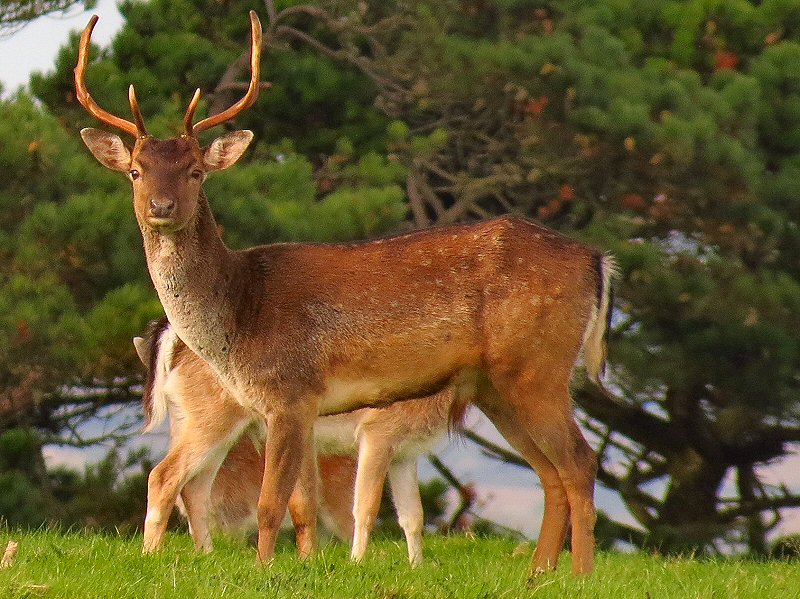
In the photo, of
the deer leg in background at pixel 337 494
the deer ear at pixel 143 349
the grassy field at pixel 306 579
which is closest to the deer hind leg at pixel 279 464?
the grassy field at pixel 306 579

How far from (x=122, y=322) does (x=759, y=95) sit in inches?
228

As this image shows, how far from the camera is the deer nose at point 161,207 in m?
6.24

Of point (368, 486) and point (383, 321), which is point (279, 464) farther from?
point (368, 486)

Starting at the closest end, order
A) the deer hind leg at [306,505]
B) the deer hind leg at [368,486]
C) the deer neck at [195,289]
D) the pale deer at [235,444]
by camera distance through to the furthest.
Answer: the deer neck at [195,289] → the deer hind leg at [306,505] → the pale deer at [235,444] → the deer hind leg at [368,486]

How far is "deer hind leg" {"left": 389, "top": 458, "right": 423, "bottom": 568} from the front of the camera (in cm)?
807

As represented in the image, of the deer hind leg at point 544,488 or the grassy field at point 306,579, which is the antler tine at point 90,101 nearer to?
the grassy field at point 306,579

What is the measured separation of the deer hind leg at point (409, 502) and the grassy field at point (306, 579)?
83cm

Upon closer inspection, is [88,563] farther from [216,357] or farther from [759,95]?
[759,95]

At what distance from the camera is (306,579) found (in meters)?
5.34

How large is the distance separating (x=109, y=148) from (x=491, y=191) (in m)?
7.21

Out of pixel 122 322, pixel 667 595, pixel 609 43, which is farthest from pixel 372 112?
pixel 667 595

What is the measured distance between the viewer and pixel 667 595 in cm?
577

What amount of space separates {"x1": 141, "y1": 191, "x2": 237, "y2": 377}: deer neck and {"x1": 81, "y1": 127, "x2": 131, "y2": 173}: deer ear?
341mm

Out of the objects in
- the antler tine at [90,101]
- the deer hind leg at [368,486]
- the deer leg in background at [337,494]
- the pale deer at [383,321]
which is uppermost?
the antler tine at [90,101]
